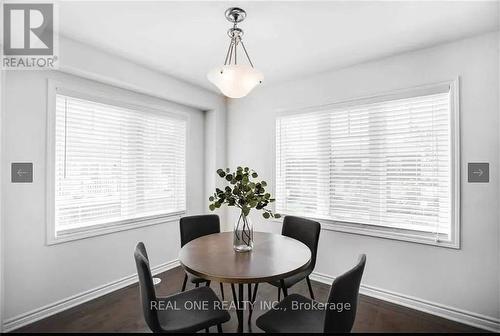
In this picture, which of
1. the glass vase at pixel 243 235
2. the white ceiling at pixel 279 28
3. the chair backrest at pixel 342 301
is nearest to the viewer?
the chair backrest at pixel 342 301

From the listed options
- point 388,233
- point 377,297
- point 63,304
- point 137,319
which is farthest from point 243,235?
point 63,304

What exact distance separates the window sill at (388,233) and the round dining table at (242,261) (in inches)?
39.8

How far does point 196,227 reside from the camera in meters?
2.61

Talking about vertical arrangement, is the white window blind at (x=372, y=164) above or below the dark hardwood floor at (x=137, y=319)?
above

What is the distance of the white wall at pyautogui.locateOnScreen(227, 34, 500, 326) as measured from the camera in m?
2.16

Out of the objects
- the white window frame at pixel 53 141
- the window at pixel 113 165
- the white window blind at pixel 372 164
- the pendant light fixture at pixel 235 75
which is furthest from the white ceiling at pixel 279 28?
the window at pixel 113 165

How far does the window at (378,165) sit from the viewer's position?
2.39m

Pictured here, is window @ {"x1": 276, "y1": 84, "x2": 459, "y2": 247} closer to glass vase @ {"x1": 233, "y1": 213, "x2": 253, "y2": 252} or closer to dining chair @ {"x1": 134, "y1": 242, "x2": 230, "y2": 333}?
glass vase @ {"x1": 233, "y1": 213, "x2": 253, "y2": 252}

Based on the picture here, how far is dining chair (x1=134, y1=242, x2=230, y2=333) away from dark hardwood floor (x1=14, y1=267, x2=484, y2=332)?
1.90 ft

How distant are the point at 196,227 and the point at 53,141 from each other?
1.55 meters

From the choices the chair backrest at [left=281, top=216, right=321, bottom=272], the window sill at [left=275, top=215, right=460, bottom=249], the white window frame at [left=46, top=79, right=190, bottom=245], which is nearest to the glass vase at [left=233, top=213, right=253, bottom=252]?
the chair backrest at [left=281, top=216, right=321, bottom=272]

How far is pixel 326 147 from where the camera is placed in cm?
306

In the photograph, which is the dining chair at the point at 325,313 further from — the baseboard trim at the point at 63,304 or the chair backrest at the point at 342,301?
the baseboard trim at the point at 63,304

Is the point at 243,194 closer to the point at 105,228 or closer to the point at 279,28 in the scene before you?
the point at 279,28
